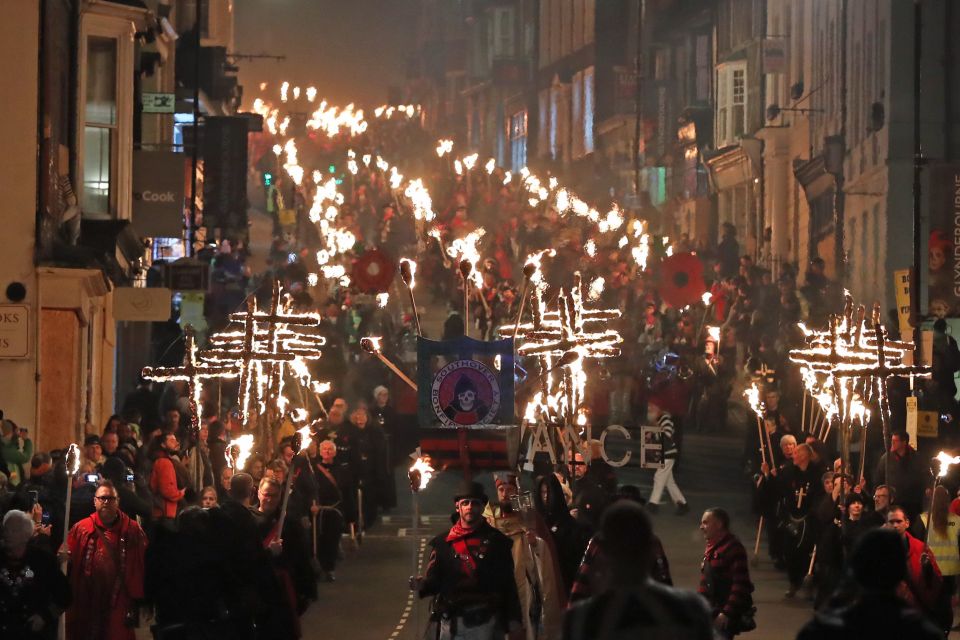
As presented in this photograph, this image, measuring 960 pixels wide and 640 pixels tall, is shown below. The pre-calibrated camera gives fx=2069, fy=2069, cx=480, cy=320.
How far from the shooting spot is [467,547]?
12625 millimetres

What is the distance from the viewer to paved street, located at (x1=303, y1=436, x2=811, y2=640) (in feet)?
60.2

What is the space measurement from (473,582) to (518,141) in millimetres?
93689

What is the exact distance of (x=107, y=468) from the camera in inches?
681

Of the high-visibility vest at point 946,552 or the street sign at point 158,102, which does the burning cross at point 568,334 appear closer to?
the high-visibility vest at point 946,552

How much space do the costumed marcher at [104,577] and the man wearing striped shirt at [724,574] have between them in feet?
12.4

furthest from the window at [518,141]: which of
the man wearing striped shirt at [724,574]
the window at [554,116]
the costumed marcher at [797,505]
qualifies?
the man wearing striped shirt at [724,574]

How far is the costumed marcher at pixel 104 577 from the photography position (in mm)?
13758

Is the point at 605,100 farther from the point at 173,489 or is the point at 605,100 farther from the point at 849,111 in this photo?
the point at 173,489

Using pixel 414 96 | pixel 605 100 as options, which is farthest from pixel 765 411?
pixel 414 96

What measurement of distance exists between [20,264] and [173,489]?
547 centimetres

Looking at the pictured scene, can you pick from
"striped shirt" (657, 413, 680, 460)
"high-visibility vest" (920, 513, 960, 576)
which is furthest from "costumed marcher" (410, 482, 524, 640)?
"striped shirt" (657, 413, 680, 460)

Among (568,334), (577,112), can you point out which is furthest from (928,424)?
(577,112)

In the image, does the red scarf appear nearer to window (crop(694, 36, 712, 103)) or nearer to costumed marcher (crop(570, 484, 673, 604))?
costumed marcher (crop(570, 484, 673, 604))

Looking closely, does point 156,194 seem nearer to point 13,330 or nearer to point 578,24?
point 13,330
